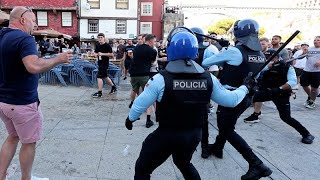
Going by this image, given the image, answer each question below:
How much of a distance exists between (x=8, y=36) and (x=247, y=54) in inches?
98.9

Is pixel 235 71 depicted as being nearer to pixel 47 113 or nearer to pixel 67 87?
pixel 47 113

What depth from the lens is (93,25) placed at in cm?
3167

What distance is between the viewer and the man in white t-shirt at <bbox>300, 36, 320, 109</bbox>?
7.40 metres

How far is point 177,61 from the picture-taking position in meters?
2.28

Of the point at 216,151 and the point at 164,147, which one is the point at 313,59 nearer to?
the point at 216,151

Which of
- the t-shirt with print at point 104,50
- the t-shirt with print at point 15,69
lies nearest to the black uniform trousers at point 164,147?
the t-shirt with print at point 15,69

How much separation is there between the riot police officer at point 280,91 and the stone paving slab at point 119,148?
30 centimetres

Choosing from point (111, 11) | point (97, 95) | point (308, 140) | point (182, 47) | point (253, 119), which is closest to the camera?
point (182, 47)

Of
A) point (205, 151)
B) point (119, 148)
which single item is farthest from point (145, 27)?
point (205, 151)

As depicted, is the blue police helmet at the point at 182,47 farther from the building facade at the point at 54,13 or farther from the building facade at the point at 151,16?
the building facade at the point at 151,16

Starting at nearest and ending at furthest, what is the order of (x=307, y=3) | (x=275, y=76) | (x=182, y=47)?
1. (x=182, y=47)
2. (x=275, y=76)
3. (x=307, y=3)

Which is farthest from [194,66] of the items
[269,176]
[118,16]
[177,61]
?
[118,16]

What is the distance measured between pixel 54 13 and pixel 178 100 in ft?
107

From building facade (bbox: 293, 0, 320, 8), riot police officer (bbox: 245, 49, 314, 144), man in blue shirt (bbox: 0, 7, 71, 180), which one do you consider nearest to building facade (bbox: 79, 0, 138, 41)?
riot police officer (bbox: 245, 49, 314, 144)
